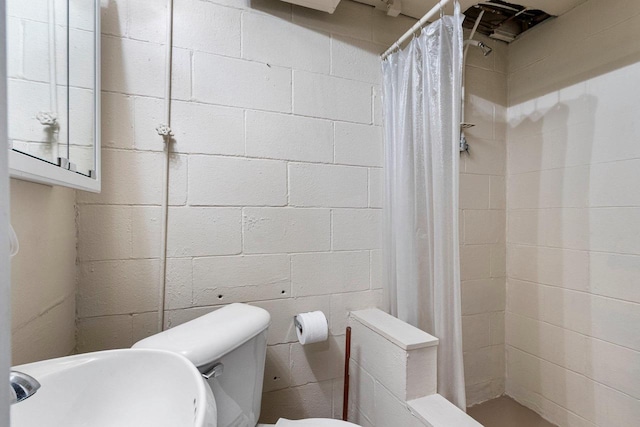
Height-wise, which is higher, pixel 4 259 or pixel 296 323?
pixel 4 259

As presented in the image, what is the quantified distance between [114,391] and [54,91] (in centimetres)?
76

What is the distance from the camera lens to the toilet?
82 cm

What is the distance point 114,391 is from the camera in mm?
642

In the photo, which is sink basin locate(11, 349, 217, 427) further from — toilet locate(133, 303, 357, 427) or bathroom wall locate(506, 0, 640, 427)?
bathroom wall locate(506, 0, 640, 427)

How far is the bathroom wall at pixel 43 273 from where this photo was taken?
720mm

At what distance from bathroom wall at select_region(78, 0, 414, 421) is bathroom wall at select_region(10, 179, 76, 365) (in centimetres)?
8

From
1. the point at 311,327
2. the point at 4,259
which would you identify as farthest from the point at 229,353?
the point at 4,259

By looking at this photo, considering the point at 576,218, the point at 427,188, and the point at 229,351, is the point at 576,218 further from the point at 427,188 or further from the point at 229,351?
the point at 229,351

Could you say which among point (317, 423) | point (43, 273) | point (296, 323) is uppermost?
point (43, 273)

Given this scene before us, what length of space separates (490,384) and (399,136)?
4.82 ft

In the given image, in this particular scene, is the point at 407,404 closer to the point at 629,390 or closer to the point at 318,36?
the point at 629,390

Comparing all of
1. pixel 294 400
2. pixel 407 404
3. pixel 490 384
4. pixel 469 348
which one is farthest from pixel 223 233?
pixel 490 384

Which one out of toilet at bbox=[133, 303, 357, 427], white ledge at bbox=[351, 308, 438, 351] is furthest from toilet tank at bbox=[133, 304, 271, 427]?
white ledge at bbox=[351, 308, 438, 351]

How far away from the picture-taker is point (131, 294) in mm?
1155
